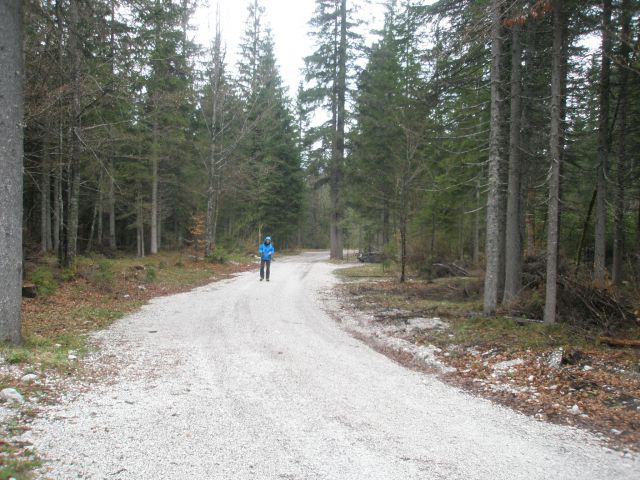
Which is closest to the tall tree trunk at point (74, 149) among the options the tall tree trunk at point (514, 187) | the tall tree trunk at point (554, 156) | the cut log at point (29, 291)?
the cut log at point (29, 291)

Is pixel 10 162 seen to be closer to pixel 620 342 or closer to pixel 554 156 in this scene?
pixel 554 156

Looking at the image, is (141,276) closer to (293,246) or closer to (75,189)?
(75,189)

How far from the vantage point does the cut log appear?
413 inches

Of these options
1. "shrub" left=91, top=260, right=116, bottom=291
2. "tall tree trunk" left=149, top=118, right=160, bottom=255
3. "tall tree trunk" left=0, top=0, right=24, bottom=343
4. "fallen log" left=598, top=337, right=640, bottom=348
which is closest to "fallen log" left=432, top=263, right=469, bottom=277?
"fallen log" left=598, top=337, right=640, bottom=348

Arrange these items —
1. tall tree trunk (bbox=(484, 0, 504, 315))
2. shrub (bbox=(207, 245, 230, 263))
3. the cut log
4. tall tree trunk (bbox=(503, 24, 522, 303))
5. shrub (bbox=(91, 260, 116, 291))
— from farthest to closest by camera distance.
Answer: shrub (bbox=(207, 245, 230, 263)) → shrub (bbox=(91, 260, 116, 291)) → the cut log → tall tree trunk (bbox=(503, 24, 522, 303)) → tall tree trunk (bbox=(484, 0, 504, 315))

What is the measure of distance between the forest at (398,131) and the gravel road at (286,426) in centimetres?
285

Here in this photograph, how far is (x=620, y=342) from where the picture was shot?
6676 mm

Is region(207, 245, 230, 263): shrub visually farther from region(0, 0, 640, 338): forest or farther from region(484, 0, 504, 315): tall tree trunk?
region(484, 0, 504, 315): tall tree trunk

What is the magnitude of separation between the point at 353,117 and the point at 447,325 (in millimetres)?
23499

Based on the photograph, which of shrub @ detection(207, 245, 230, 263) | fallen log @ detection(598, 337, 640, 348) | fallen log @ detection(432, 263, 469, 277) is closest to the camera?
fallen log @ detection(598, 337, 640, 348)

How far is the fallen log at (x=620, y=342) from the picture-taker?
21.5 ft

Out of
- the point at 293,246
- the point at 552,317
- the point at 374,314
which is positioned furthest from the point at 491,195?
the point at 293,246

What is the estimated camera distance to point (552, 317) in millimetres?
7980

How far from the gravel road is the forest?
9.36 feet
